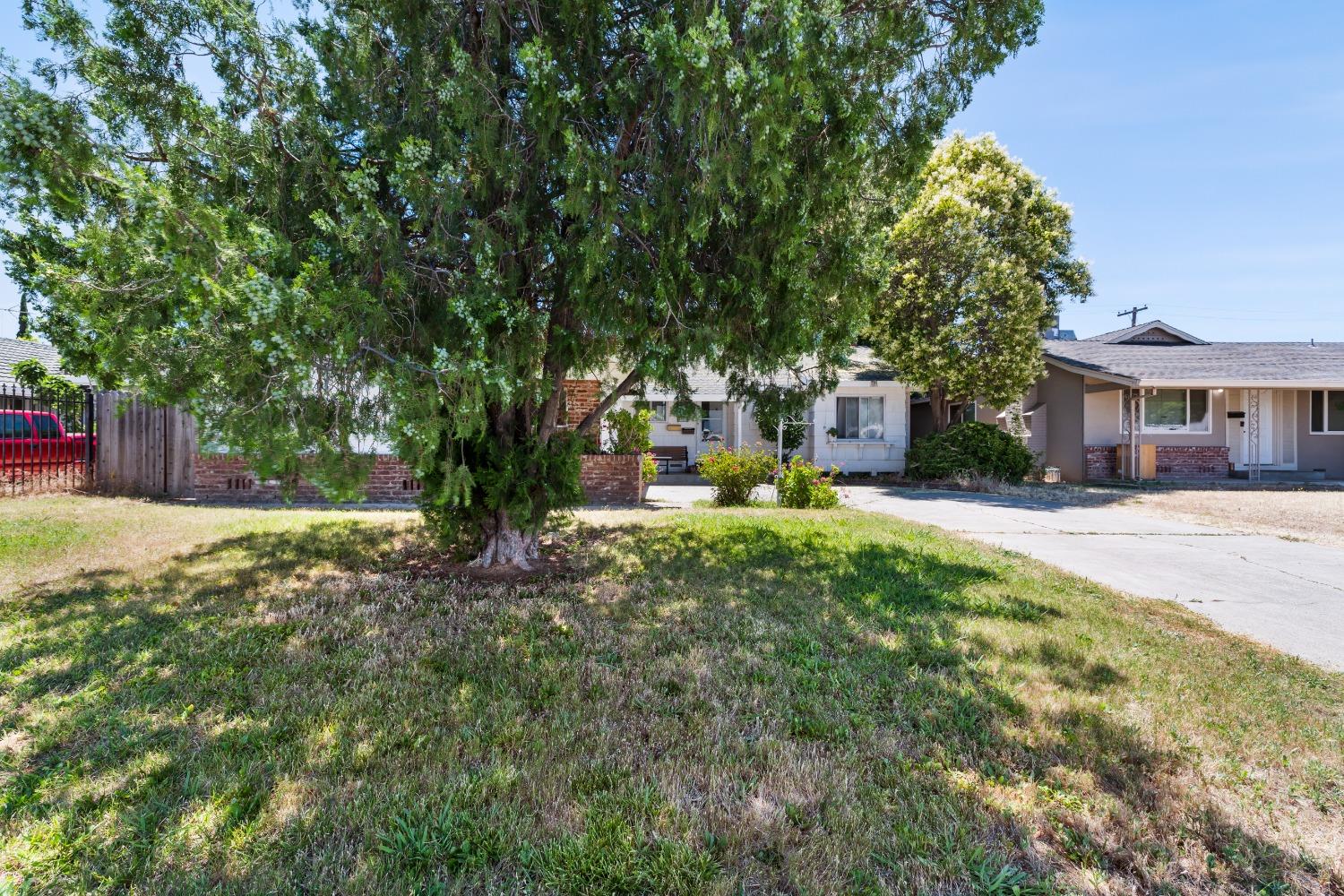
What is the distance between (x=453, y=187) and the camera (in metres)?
3.90

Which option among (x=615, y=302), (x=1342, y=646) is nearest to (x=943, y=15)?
(x=615, y=302)

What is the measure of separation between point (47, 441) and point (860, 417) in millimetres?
18427

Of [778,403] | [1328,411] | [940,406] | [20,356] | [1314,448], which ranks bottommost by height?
[1314,448]

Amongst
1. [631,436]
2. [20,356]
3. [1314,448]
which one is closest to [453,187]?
[631,436]

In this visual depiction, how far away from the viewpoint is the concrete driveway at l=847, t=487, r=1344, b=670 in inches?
182

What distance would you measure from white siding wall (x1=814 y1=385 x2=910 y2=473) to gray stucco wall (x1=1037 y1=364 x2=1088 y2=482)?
15.3 ft

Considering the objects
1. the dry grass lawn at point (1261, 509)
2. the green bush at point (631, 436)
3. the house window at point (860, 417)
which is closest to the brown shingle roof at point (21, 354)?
the green bush at point (631, 436)

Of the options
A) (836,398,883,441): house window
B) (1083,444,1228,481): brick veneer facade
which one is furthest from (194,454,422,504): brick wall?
(1083,444,1228,481): brick veneer facade

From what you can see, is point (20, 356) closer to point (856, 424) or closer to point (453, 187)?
point (453, 187)

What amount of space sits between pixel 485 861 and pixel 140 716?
214 centimetres

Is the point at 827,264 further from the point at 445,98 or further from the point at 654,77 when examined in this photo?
the point at 445,98

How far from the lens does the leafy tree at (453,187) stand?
2.90 metres

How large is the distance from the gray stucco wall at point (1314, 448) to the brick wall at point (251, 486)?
24070 mm

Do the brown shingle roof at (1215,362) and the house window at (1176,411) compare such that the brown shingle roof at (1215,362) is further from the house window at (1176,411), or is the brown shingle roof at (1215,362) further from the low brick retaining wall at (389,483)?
the low brick retaining wall at (389,483)
